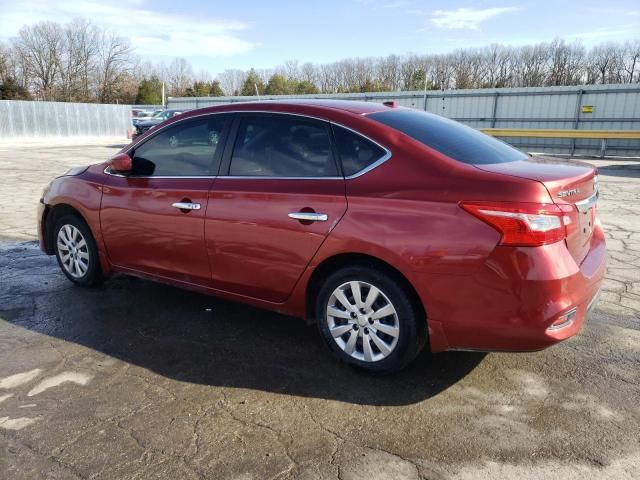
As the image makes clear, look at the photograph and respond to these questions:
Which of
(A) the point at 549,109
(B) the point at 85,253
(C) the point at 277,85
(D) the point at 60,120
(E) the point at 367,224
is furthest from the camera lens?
(C) the point at 277,85

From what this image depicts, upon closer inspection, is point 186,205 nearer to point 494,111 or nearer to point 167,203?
point 167,203

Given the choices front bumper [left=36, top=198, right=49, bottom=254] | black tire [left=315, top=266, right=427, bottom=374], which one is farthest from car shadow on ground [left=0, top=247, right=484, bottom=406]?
front bumper [left=36, top=198, right=49, bottom=254]

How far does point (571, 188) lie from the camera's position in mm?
2965

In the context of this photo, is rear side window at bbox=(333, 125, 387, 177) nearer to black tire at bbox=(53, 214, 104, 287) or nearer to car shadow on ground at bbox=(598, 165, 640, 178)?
black tire at bbox=(53, 214, 104, 287)

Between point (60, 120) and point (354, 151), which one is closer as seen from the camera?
point (354, 151)

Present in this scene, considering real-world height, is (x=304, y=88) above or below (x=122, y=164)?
above

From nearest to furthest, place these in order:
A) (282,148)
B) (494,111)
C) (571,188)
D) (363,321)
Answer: (571,188), (363,321), (282,148), (494,111)

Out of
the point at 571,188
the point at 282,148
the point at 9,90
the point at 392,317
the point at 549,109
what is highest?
the point at 9,90

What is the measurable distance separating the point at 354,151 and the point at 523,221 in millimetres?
1099

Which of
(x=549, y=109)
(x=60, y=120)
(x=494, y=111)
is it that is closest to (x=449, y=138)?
(x=549, y=109)

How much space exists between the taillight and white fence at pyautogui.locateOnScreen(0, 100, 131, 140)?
34608mm

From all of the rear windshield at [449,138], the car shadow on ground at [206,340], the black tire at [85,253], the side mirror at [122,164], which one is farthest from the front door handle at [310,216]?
the black tire at [85,253]

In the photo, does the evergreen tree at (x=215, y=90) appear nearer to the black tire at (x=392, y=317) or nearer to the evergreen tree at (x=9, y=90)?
the evergreen tree at (x=9, y=90)

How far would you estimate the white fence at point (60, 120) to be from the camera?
102ft
